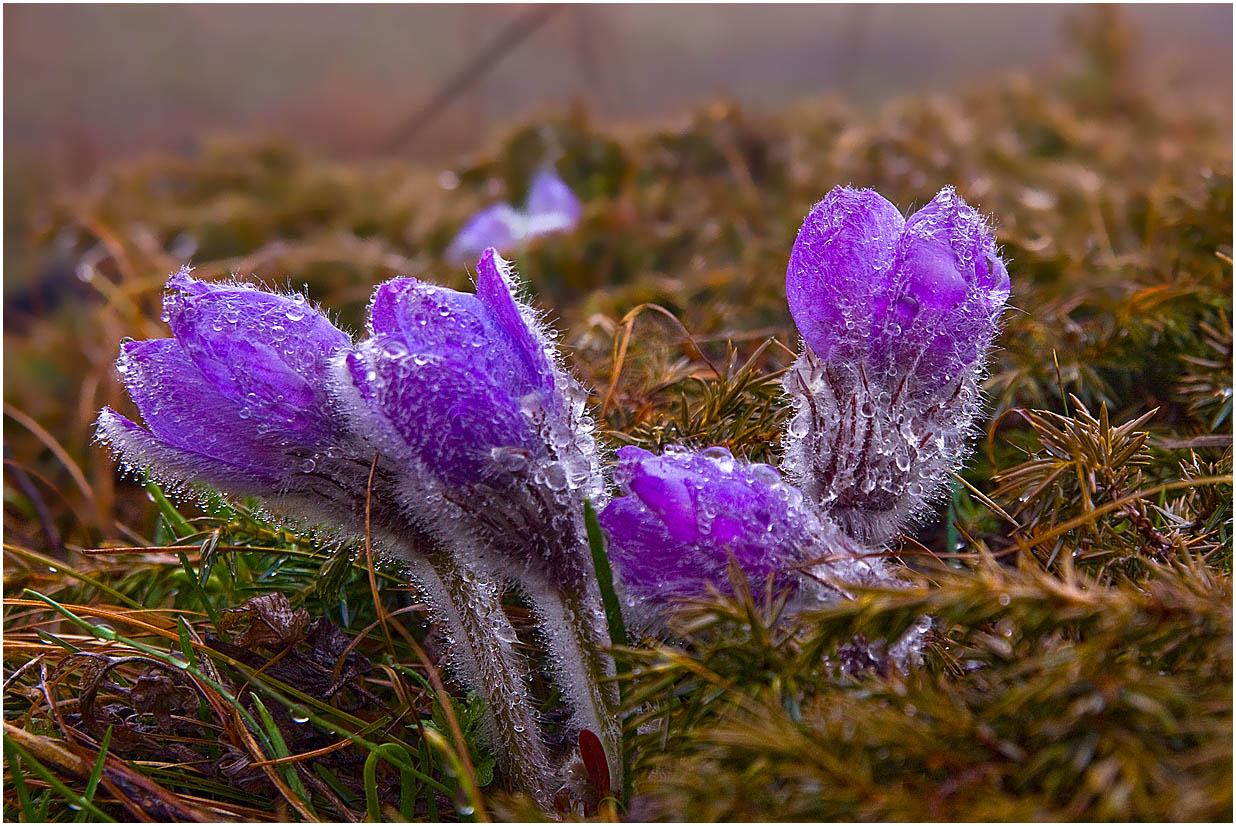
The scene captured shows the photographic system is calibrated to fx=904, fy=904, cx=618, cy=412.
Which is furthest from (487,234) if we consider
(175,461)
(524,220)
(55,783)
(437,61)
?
(437,61)

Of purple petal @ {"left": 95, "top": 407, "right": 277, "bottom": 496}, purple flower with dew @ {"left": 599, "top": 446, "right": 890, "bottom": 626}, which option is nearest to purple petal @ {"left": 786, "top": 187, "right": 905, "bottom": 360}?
purple flower with dew @ {"left": 599, "top": 446, "right": 890, "bottom": 626}

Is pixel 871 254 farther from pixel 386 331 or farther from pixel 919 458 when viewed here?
pixel 386 331

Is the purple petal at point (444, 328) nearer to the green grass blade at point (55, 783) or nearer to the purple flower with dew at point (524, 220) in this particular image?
the green grass blade at point (55, 783)

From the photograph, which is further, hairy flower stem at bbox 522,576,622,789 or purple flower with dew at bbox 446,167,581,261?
purple flower with dew at bbox 446,167,581,261

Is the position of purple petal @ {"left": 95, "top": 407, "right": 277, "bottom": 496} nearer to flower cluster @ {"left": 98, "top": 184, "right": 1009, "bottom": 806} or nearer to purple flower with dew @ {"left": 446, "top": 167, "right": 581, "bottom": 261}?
flower cluster @ {"left": 98, "top": 184, "right": 1009, "bottom": 806}

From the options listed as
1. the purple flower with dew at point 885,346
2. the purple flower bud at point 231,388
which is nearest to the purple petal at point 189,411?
the purple flower bud at point 231,388

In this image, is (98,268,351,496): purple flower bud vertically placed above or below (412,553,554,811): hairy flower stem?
above

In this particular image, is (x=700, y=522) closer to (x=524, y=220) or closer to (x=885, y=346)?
(x=885, y=346)
